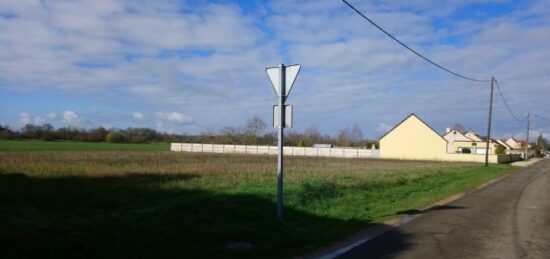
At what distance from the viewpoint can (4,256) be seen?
7.06m

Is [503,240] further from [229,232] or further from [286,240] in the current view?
[229,232]

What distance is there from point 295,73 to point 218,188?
331 inches

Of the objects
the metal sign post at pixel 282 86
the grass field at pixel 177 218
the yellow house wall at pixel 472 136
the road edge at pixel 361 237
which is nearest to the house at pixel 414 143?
the yellow house wall at pixel 472 136

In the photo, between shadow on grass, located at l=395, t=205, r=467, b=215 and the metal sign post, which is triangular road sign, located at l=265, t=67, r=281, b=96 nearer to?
the metal sign post

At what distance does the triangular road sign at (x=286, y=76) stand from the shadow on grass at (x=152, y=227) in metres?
2.96

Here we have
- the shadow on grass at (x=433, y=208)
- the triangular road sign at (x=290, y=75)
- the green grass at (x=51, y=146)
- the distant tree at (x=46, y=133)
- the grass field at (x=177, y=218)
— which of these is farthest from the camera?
the distant tree at (x=46, y=133)

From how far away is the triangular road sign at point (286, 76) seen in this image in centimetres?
1173

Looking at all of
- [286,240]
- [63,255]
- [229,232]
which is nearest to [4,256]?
[63,255]

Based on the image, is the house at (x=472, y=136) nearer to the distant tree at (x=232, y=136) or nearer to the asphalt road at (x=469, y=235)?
the distant tree at (x=232, y=136)

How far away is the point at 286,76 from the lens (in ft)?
38.9

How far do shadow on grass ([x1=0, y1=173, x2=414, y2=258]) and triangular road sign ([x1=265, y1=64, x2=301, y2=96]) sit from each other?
2.96 metres

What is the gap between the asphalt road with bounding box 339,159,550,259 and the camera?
8.98 meters

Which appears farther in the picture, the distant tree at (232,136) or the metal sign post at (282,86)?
the distant tree at (232,136)

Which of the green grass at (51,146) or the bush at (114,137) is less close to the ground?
the bush at (114,137)
